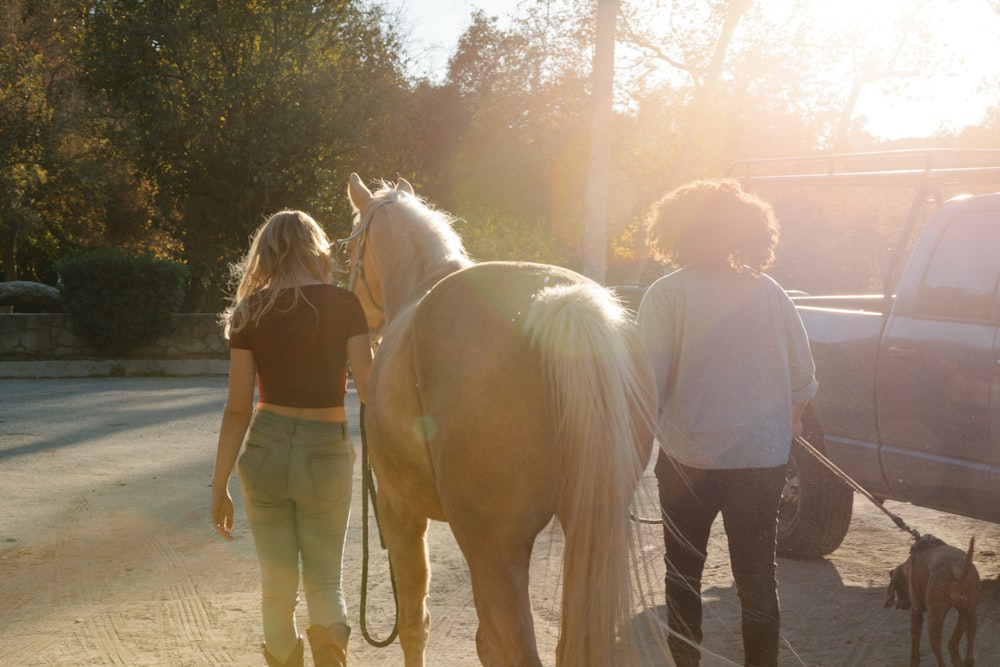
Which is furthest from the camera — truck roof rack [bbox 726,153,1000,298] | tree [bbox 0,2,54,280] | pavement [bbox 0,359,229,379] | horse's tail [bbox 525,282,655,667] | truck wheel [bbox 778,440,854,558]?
tree [bbox 0,2,54,280]

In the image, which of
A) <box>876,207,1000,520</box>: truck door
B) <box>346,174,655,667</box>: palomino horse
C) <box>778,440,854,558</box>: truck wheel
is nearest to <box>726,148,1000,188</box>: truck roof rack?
<box>876,207,1000,520</box>: truck door

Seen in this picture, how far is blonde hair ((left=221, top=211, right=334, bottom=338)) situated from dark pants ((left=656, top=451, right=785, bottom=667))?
1.45 metres

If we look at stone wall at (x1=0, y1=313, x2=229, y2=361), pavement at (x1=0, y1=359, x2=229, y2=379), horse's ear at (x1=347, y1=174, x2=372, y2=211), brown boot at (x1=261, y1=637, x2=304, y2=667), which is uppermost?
horse's ear at (x1=347, y1=174, x2=372, y2=211)

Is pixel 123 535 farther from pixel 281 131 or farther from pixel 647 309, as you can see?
pixel 281 131

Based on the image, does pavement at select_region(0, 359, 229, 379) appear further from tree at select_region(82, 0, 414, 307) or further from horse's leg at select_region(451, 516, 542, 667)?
horse's leg at select_region(451, 516, 542, 667)

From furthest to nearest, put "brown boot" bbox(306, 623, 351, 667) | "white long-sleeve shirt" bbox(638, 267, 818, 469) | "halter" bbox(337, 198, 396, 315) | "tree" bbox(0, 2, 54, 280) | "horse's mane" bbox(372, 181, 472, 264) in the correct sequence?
"tree" bbox(0, 2, 54, 280)
"halter" bbox(337, 198, 396, 315)
"horse's mane" bbox(372, 181, 472, 264)
"brown boot" bbox(306, 623, 351, 667)
"white long-sleeve shirt" bbox(638, 267, 818, 469)

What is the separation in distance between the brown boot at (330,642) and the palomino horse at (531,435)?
717 millimetres

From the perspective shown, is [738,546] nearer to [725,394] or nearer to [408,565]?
[725,394]

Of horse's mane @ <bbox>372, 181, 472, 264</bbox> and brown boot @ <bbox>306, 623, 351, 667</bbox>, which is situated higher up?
horse's mane @ <bbox>372, 181, 472, 264</bbox>

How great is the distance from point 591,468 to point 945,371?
121 inches

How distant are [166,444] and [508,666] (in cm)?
820

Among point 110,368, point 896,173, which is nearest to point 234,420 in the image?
point 896,173

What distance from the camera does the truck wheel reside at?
5.99m

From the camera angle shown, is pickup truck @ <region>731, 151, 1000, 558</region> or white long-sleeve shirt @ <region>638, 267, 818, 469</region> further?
pickup truck @ <region>731, 151, 1000, 558</region>
